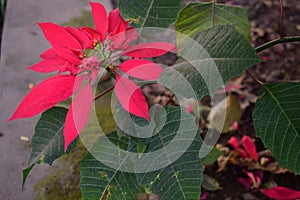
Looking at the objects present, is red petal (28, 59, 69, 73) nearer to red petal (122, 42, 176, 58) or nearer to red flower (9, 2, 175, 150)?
red flower (9, 2, 175, 150)

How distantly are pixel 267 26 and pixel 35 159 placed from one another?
1303mm

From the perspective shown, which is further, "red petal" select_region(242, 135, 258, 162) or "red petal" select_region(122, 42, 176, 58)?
"red petal" select_region(242, 135, 258, 162)

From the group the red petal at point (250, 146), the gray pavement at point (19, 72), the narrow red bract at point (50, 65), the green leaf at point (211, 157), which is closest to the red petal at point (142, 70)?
the narrow red bract at point (50, 65)

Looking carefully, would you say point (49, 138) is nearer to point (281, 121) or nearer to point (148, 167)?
point (148, 167)

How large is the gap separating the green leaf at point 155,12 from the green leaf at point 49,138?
21 cm

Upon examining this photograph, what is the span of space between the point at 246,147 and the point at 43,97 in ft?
2.35

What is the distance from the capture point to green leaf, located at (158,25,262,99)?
25.2 inches

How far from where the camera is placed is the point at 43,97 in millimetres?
647

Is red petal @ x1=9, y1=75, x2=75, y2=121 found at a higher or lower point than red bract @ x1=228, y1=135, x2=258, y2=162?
higher

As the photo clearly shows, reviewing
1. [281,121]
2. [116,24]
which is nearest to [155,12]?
[116,24]

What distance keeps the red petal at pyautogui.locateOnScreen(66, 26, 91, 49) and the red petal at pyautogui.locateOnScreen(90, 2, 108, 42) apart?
0.02 meters

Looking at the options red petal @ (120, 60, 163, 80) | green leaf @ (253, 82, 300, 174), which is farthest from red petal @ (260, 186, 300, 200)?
red petal @ (120, 60, 163, 80)

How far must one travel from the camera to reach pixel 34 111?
2.13 feet

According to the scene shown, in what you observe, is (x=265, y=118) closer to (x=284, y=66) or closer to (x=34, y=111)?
(x=34, y=111)
